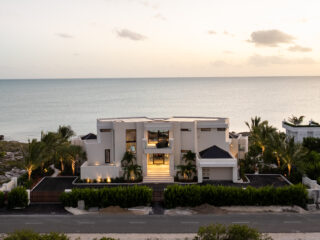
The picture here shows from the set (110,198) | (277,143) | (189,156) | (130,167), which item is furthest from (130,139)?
(277,143)

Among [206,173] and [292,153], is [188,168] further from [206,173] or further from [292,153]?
[292,153]

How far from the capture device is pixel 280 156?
3562 centimetres

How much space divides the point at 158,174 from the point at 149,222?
1005 centimetres

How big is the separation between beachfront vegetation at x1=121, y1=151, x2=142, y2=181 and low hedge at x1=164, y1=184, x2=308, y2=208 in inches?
266

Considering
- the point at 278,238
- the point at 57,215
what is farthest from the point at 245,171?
the point at 57,215

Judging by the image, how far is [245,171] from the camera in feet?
122

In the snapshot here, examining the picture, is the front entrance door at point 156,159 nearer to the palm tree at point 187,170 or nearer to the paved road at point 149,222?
the palm tree at point 187,170

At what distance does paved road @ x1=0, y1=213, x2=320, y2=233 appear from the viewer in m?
23.5

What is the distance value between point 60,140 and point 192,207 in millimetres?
18653

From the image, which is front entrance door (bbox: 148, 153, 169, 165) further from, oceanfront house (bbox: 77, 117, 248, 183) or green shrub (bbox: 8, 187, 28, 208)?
green shrub (bbox: 8, 187, 28, 208)

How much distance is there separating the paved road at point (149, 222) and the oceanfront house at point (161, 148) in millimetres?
8102

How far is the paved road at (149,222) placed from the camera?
77.1 ft

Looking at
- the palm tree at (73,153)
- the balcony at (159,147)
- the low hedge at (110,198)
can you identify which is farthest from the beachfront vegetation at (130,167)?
the low hedge at (110,198)

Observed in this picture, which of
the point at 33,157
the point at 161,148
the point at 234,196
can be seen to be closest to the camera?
Result: the point at 234,196
